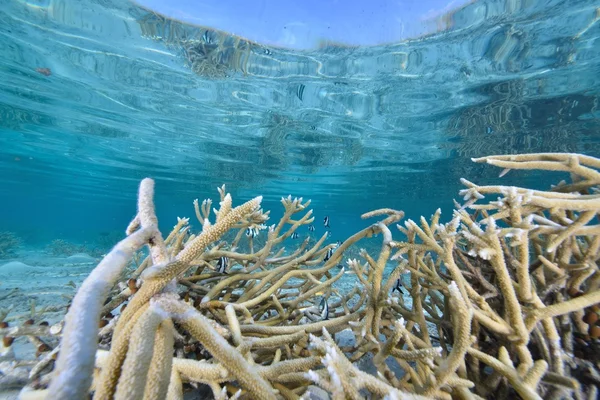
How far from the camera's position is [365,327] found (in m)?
2.22

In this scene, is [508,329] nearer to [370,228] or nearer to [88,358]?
[370,228]

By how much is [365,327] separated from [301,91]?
11.0 metres

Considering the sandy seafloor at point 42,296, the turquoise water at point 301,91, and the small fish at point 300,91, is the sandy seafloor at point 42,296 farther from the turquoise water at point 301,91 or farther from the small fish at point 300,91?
the small fish at point 300,91

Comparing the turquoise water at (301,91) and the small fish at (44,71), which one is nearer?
the turquoise water at (301,91)

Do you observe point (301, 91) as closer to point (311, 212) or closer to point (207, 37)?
point (207, 37)

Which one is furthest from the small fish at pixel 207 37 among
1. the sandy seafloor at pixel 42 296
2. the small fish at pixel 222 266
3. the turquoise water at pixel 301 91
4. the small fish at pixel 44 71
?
the small fish at pixel 222 266

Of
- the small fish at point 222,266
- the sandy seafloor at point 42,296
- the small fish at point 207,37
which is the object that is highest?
the small fish at point 207,37

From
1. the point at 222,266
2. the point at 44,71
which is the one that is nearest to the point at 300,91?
the point at 44,71

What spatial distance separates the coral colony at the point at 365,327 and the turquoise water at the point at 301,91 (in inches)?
321

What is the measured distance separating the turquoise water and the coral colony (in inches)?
321

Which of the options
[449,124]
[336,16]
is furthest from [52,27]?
[449,124]

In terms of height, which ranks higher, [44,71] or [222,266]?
[44,71]

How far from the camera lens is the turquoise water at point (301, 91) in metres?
8.48

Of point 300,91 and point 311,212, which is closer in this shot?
point 311,212
